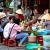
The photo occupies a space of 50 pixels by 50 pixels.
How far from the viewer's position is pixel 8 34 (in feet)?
36.2

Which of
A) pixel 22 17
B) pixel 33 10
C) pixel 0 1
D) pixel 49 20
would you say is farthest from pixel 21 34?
pixel 0 1

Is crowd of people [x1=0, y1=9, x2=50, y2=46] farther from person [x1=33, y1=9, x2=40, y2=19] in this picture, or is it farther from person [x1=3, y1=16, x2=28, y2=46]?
person [x1=33, y1=9, x2=40, y2=19]

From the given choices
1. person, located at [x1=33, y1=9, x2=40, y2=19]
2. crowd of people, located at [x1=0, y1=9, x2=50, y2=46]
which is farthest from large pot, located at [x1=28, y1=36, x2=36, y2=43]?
person, located at [x1=33, y1=9, x2=40, y2=19]

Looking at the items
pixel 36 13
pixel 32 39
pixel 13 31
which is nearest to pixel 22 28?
pixel 13 31

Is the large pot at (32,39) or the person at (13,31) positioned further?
Result: the person at (13,31)

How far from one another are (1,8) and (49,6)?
2.62 metres

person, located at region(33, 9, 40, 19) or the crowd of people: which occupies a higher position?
person, located at region(33, 9, 40, 19)

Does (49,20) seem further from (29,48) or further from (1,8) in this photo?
(1,8)

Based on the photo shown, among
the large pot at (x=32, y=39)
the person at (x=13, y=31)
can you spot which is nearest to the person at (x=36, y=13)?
the person at (x=13, y=31)

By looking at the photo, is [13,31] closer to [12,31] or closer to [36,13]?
[12,31]

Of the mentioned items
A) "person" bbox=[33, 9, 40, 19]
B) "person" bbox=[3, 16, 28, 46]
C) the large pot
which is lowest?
the large pot

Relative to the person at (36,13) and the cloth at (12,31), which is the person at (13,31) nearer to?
the cloth at (12,31)

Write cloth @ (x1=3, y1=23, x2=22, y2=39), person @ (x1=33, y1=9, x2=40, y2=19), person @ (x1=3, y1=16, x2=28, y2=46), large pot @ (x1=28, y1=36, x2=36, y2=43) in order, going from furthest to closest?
person @ (x1=33, y1=9, x2=40, y2=19) < cloth @ (x1=3, y1=23, x2=22, y2=39) < person @ (x1=3, y1=16, x2=28, y2=46) < large pot @ (x1=28, y1=36, x2=36, y2=43)

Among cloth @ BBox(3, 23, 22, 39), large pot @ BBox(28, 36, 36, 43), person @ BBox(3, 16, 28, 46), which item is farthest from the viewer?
cloth @ BBox(3, 23, 22, 39)
